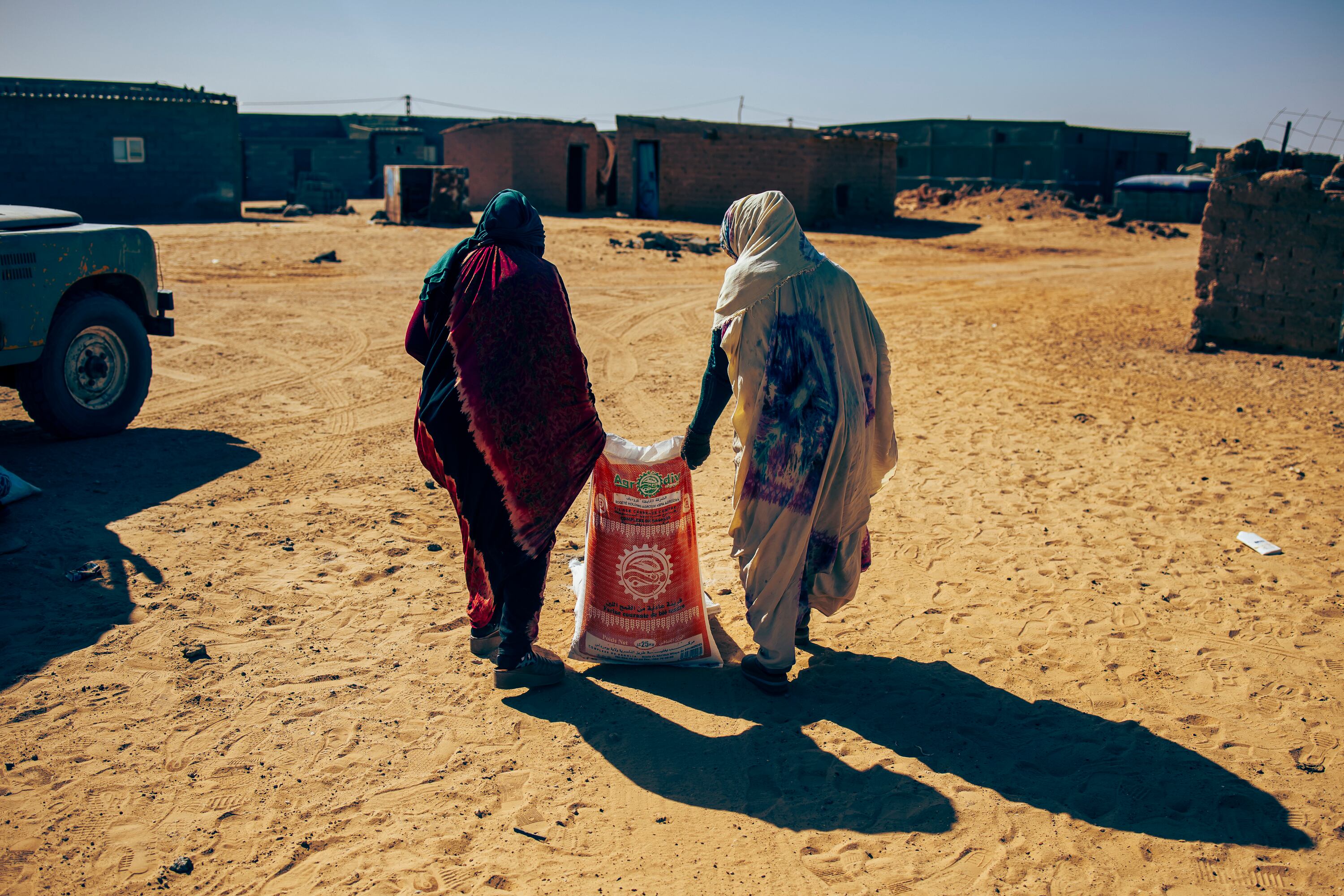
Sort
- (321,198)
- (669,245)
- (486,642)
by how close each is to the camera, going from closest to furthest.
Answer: (486,642), (669,245), (321,198)

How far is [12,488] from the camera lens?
15.8 feet

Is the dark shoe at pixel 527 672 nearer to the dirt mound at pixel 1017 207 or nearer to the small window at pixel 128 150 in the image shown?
the small window at pixel 128 150

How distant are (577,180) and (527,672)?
25374 millimetres

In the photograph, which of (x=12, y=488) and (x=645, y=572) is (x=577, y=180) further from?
(x=645, y=572)

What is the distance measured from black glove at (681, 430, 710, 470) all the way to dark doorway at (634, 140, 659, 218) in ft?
70.9

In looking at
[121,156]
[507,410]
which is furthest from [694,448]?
[121,156]

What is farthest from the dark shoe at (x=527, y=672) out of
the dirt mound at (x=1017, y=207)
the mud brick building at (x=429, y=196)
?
the dirt mound at (x=1017, y=207)

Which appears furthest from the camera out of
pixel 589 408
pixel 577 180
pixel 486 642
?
pixel 577 180

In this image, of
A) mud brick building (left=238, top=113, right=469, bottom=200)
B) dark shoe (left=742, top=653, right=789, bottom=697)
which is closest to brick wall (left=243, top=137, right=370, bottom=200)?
mud brick building (left=238, top=113, right=469, bottom=200)

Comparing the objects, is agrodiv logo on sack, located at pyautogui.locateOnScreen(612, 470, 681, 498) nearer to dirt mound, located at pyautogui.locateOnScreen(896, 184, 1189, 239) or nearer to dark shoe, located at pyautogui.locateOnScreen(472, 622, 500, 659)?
dark shoe, located at pyautogui.locateOnScreen(472, 622, 500, 659)

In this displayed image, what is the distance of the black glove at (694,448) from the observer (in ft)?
10.9

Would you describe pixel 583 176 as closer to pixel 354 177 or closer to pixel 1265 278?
pixel 354 177

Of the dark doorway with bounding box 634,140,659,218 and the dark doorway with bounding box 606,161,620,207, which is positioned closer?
the dark doorway with bounding box 634,140,659,218

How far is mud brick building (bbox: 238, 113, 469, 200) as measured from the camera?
32469 millimetres
